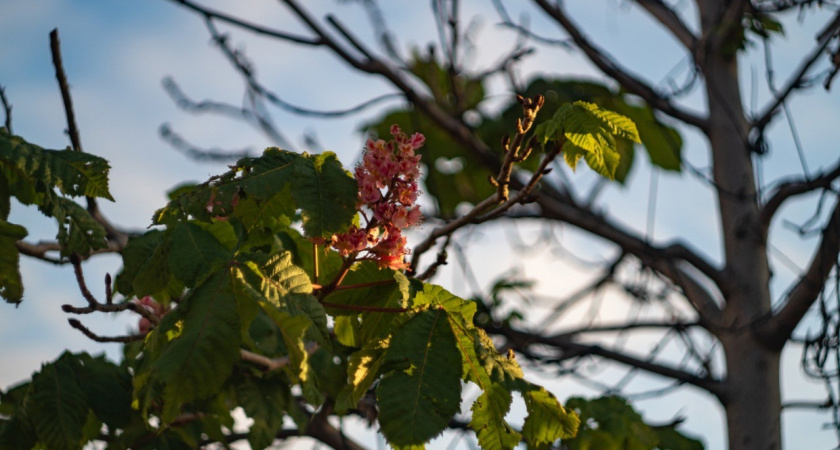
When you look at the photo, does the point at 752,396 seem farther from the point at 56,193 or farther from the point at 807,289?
the point at 56,193

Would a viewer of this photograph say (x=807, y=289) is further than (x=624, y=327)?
No

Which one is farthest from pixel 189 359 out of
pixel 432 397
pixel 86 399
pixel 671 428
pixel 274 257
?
pixel 671 428

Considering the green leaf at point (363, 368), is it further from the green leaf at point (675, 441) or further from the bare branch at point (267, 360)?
the green leaf at point (675, 441)

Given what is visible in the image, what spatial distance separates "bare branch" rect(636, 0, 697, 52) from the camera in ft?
14.9

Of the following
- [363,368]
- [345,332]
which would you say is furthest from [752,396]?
[363,368]

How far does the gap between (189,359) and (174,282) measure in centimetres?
84

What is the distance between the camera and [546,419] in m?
1.66

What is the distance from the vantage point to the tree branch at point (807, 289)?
3242 mm

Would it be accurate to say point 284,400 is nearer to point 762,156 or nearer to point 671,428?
point 671,428

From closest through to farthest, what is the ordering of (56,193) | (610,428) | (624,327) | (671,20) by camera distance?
(56,193)
(610,428)
(624,327)
(671,20)

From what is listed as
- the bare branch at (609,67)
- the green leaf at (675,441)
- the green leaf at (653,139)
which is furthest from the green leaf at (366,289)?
the green leaf at (653,139)

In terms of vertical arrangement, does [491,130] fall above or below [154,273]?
above

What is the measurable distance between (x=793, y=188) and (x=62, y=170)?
304 cm

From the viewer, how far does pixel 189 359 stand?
1.38 metres
